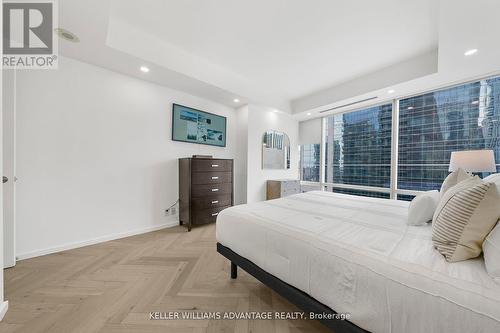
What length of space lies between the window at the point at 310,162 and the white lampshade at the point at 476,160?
274cm

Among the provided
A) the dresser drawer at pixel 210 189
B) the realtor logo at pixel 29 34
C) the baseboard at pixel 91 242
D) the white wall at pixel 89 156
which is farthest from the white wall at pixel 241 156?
the realtor logo at pixel 29 34

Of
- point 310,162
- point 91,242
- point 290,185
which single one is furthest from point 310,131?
point 91,242

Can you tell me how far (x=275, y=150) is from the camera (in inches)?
179

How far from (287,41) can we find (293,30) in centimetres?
21

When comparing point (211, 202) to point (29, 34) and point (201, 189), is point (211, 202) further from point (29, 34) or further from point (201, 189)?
point (29, 34)

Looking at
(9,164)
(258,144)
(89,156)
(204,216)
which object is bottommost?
(204,216)

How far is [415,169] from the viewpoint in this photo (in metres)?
3.44

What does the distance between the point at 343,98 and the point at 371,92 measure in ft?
1.54

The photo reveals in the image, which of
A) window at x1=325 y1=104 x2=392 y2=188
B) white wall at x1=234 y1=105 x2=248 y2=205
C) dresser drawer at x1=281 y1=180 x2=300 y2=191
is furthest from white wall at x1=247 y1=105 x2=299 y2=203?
window at x1=325 y1=104 x2=392 y2=188

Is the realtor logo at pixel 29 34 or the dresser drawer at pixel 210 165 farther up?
the realtor logo at pixel 29 34

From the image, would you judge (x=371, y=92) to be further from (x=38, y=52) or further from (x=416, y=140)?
(x=38, y=52)

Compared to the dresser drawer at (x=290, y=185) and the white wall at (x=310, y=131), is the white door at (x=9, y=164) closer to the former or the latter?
the dresser drawer at (x=290, y=185)

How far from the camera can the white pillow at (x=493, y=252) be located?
72 centimetres

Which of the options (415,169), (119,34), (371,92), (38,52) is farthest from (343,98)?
(38,52)
